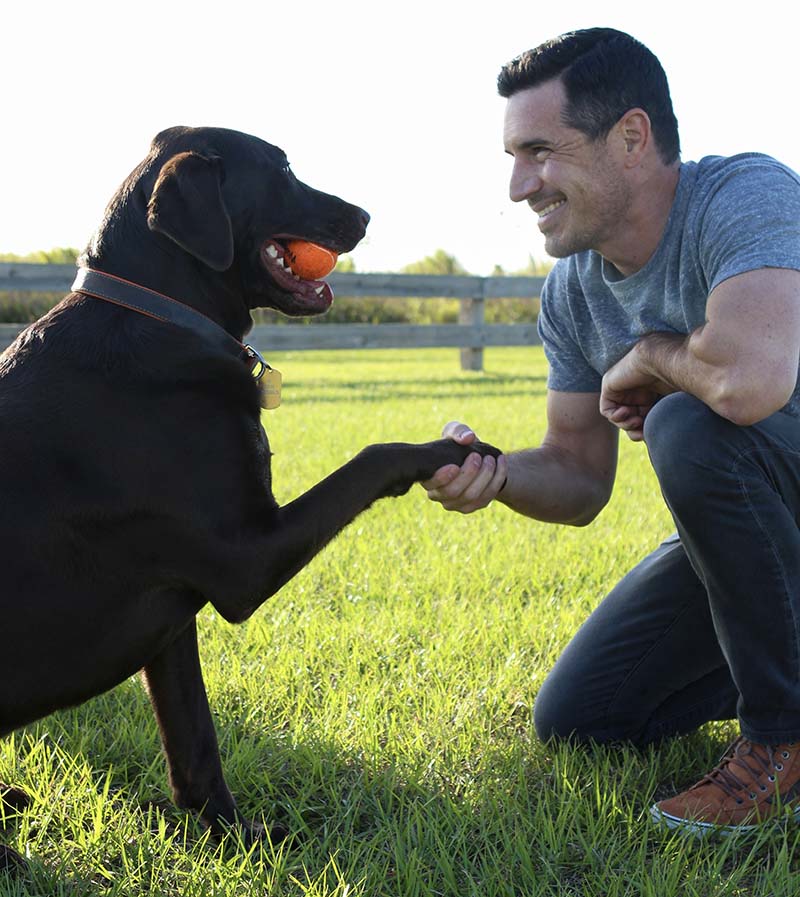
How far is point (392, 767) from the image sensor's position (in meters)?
2.38

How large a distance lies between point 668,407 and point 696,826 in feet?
3.00

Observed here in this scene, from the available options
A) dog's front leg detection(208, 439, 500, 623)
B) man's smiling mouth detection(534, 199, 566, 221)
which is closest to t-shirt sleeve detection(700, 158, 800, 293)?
man's smiling mouth detection(534, 199, 566, 221)

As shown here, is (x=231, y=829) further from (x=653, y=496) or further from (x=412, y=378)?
(x=412, y=378)

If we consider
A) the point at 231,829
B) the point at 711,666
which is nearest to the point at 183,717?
the point at 231,829

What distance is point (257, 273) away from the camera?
8.17 ft

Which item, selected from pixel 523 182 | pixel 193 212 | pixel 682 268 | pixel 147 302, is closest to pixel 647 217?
pixel 682 268

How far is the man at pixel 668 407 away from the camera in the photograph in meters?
2.30

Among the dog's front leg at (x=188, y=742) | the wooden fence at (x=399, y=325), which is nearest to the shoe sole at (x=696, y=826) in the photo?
the dog's front leg at (x=188, y=742)

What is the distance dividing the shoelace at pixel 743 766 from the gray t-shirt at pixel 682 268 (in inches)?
32.4

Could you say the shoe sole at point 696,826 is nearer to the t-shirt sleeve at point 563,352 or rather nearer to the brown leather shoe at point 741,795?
the brown leather shoe at point 741,795

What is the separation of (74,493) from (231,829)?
0.78 metres

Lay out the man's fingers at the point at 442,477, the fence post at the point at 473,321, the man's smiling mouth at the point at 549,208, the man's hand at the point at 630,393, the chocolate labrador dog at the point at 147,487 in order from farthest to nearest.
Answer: the fence post at the point at 473,321 < the man's smiling mouth at the point at 549,208 < the man's hand at the point at 630,393 < the man's fingers at the point at 442,477 < the chocolate labrador dog at the point at 147,487

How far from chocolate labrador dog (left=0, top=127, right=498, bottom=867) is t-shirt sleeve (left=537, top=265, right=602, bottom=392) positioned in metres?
0.99

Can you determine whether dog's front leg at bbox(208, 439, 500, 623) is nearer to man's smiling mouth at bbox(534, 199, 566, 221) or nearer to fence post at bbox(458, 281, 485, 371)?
man's smiling mouth at bbox(534, 199, 566, 221)
